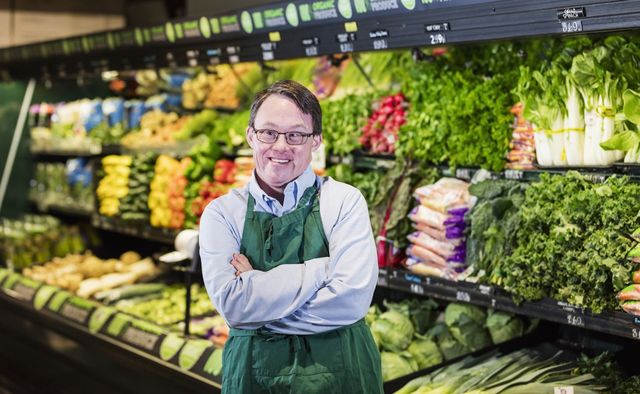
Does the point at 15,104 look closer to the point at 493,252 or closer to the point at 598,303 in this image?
the point at 493,252

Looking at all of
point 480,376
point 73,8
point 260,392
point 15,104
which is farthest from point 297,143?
point 73,8

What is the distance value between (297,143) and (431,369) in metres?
1.74

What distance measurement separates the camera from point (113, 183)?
22.5 feet

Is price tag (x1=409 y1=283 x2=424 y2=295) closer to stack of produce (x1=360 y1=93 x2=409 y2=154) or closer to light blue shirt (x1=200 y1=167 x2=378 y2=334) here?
stack of produce (x1=360 y1=93 x2=409 y2=154)

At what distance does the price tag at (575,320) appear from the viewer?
10.6 feet

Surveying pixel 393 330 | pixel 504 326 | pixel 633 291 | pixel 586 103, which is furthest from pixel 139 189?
pixel 633 291

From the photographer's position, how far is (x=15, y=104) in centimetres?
829

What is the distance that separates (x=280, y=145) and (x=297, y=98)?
6.4 inches

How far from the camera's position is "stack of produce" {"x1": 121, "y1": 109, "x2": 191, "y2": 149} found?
6758mm

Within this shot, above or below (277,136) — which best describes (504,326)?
below

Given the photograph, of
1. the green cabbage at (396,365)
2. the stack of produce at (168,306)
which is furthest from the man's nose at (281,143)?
the stack of produce at (168,306)

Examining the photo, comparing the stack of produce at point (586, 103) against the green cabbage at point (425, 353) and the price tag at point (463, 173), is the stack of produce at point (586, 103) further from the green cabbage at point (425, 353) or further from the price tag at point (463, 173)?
the green cabbage at point (425, 353)

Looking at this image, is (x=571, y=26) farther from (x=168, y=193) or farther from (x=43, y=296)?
(x=43, y=296)

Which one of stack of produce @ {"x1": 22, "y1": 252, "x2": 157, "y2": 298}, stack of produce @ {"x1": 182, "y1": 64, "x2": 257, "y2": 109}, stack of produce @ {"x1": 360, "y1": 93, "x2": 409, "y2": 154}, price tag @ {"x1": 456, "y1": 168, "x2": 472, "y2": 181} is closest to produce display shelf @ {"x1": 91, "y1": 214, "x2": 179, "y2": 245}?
stack of produce @ {"x1": 22, "y1": 252, "x2": 157, "y2": 298}
